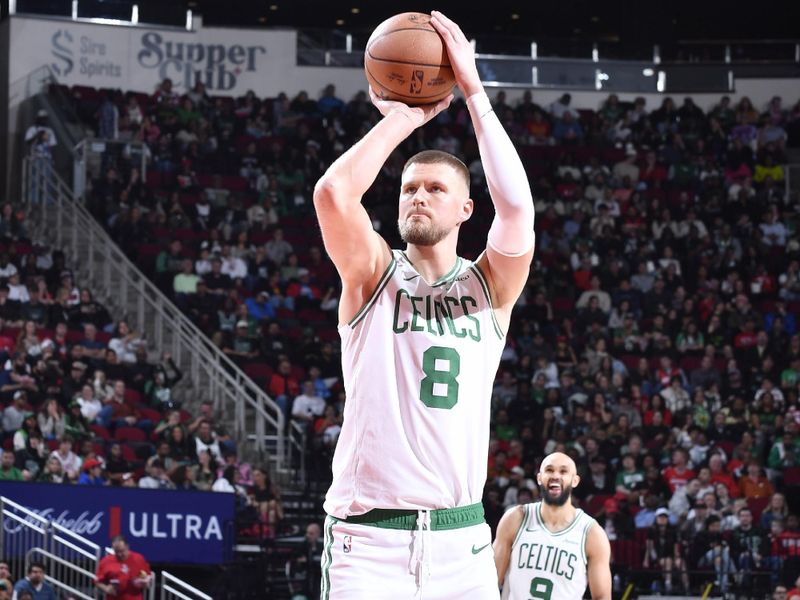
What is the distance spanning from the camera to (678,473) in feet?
56.1

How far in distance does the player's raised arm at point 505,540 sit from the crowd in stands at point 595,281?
6.38m

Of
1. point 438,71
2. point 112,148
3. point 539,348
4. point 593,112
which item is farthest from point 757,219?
point 438,71

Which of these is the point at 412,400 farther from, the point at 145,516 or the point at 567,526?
the point at 145,516

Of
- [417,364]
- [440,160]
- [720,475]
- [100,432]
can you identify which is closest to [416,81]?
[440,160]

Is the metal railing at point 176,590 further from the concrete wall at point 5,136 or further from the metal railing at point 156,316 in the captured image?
the concrete wall at point 5,136

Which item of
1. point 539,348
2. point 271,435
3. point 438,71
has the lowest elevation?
point 271,435

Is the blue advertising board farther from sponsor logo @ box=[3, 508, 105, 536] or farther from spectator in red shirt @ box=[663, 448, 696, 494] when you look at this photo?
Result: spectator in red shirt @ box=[663, 448, 696, 494]

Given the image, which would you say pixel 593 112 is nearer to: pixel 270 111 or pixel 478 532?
pixel 270 111

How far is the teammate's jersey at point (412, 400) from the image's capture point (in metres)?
4.39

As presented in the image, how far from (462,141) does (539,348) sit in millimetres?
7058

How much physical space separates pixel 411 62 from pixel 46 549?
10289 mm

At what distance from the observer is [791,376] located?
64.9 ft

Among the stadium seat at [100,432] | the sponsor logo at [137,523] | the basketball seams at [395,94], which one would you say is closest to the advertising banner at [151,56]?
the stadium seat at [100,432]

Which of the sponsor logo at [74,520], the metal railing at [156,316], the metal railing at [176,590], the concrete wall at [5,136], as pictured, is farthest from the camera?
the concrete wall at [5,136]
